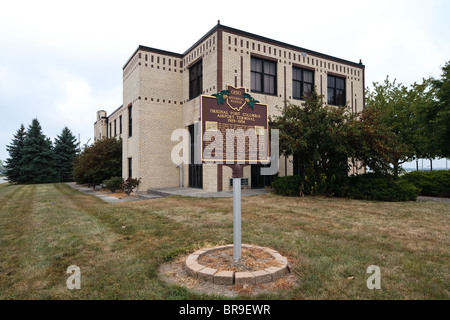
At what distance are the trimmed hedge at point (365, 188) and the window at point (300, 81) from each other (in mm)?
7327

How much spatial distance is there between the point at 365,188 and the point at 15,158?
43623mm

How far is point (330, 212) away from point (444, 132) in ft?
34.1

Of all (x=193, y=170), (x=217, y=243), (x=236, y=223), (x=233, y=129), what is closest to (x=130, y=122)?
(x=193, y=170)

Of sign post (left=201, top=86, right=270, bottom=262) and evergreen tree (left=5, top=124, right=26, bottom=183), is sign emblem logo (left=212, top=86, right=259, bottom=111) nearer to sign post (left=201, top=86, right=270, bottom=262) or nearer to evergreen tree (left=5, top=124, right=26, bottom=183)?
sign post (left=201, top=86, right=270, bottom=262)

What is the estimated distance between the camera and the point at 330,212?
874cm

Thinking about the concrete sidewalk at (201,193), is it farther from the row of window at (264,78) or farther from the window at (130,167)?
the row of window at (264,78)

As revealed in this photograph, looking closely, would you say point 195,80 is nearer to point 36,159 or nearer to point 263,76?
point 263,76

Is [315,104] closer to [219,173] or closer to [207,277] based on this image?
[219,173]

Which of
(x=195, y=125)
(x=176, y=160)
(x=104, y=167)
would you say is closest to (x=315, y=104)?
(x=195, y=125)

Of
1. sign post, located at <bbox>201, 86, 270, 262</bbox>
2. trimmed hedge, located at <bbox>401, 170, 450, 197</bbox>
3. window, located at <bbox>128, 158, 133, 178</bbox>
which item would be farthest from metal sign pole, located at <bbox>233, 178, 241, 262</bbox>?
window, located at <bbox>128, 158, 133, 178</bbox>

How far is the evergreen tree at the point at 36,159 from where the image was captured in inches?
1433

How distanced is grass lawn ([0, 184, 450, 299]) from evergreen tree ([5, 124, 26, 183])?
113 feet

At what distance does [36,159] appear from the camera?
1437 inches

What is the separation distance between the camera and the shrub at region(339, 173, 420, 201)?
38.1ft
